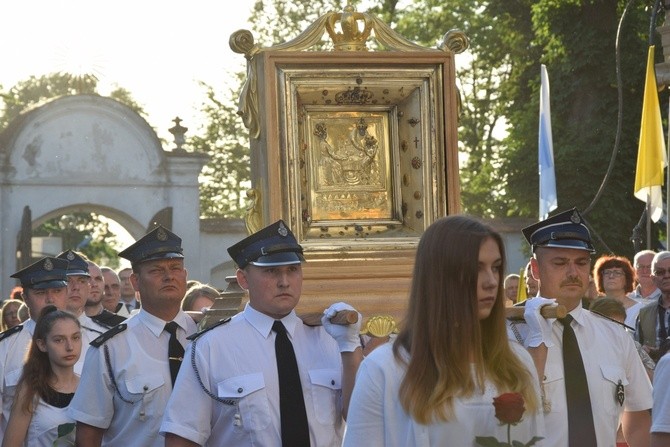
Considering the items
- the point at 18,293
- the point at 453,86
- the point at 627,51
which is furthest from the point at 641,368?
the point at 627,51

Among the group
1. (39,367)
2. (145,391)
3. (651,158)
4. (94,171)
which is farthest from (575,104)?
(145,391)

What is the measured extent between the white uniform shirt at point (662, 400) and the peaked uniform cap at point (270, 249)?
1.65 m

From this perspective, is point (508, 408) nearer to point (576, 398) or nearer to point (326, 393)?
point (576, 398)

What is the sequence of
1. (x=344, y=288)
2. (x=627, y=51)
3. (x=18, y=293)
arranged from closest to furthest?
(x=344, y=288) < (x=18, y=293) < (x=627, y=51)

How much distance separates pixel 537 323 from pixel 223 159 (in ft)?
121

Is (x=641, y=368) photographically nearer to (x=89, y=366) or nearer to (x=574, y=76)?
(x=89, y=366)

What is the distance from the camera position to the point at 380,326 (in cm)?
798

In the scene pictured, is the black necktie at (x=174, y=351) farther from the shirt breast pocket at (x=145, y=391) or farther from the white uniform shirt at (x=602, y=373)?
the white uniform shirt at (x=602, y=373)

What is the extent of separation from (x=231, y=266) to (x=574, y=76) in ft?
27.7

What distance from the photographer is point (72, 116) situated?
27.4 m

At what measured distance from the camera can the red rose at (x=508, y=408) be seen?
4.26m

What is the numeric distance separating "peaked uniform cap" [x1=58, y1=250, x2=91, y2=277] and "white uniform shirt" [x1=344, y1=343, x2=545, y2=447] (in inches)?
227

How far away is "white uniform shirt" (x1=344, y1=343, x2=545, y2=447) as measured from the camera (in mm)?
4422

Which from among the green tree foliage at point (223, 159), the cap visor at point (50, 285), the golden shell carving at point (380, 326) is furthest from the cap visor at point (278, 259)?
the green tree foliage at point (223, 159)
